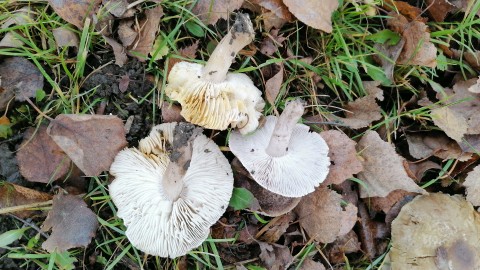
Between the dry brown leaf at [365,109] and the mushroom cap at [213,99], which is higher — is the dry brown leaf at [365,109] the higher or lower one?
the lower one

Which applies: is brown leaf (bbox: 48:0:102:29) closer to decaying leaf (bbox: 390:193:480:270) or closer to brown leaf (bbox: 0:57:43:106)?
brown leaf (bbox: 0:57:43:106)

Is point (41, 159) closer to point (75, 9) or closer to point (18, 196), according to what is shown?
point (18, 196)

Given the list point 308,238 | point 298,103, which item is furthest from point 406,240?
point 298,103

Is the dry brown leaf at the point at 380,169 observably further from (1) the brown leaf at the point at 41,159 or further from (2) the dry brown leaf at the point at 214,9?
(1) the brown leaf at the point at 41,159

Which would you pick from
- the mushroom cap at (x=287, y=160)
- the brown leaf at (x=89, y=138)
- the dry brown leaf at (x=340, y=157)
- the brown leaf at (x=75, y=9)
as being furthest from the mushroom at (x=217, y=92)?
the brown leaf at (x=75, y=9)

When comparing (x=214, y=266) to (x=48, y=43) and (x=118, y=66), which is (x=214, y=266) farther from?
(x=48, y=43)

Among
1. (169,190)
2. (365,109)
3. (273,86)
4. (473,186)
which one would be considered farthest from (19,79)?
(473,186)

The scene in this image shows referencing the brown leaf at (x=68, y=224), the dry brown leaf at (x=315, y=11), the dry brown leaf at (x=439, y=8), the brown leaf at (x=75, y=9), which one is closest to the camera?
the brown leaf at (x=68, y=224)

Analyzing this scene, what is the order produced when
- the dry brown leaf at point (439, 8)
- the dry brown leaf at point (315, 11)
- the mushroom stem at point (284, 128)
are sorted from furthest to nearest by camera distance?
the dry brown leaf at point (439, 8) < the dry brown leaf at point (315, 11) < the mushroom stem at point (284, 128)
